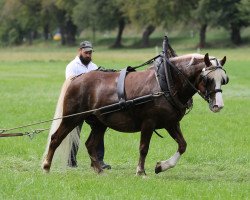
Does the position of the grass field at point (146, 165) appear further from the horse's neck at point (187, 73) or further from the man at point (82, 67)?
the horse's neck at point (187, 73)

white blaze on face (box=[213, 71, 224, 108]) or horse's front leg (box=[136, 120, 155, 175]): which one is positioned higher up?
white blaze on face (box=[213, 71, 224, 108])

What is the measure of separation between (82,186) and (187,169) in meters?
3.14

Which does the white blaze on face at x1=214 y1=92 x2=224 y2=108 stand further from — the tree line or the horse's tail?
the tree line

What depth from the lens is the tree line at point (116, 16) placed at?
77875mm

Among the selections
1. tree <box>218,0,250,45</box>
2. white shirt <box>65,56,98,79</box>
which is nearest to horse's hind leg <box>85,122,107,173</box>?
white shirt <box>65,56,98,79</box>

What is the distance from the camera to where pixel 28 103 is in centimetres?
2492

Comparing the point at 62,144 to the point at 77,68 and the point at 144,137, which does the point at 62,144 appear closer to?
the point at 77,68

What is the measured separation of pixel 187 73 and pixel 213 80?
1.68 ft

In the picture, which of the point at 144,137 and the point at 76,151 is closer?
the point at 144,137

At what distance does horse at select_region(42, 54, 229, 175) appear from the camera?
10.6 m

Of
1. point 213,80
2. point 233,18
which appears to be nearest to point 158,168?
point 213,80

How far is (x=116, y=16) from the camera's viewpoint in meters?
93.7

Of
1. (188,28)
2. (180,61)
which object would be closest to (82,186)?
(180,61)

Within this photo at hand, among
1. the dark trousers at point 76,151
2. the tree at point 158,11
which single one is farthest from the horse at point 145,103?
the tree at point 158,11
